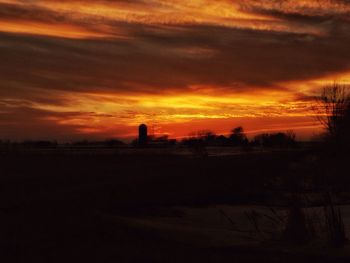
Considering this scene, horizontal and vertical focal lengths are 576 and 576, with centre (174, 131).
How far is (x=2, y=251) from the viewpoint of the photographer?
37.3 ft

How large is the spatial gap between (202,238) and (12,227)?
190 inches

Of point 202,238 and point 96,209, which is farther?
point 96,209

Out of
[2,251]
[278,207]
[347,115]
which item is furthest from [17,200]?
[347,115]

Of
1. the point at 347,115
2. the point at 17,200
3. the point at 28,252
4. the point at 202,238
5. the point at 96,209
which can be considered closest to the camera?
the point at 28,252

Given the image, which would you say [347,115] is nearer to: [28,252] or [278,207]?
[278,207]

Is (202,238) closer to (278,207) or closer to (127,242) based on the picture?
(127,242)

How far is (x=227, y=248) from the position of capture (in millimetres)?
13422

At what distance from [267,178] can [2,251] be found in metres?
30.6

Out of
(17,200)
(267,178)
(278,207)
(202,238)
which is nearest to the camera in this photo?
(202,238)

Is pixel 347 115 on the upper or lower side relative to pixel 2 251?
upper

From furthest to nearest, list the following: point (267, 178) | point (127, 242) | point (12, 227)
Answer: point (267, 178)
point (12, 227)
point (127, 242)

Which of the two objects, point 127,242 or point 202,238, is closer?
point 127,242

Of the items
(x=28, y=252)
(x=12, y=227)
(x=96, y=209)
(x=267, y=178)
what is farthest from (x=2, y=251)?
(x=267, y=178)

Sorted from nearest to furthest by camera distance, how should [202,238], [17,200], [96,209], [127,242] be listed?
[127,242] → [202,238] → [96,209] → [17,200]
